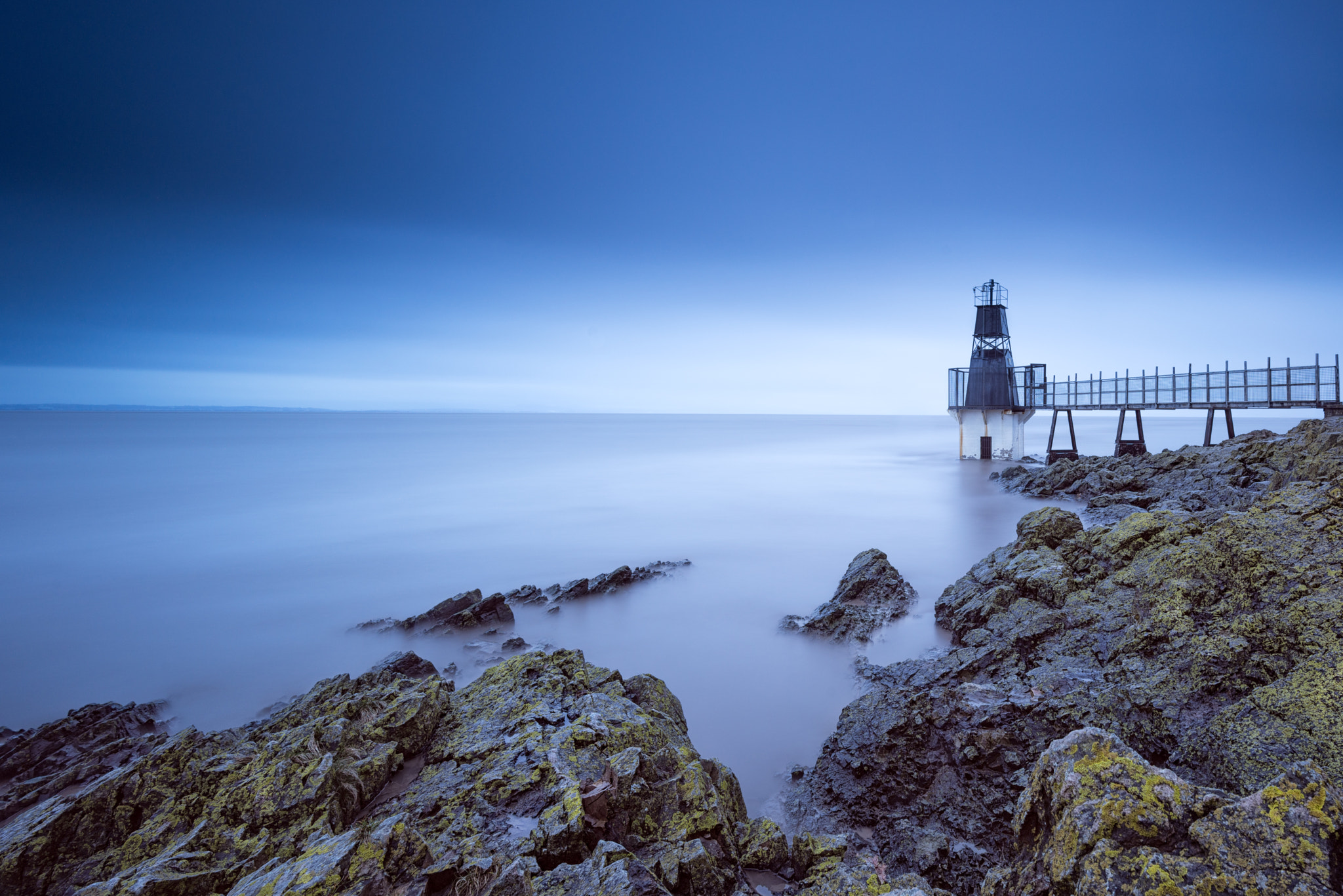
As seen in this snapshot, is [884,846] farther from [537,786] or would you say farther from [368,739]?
[368,739]

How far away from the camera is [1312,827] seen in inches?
94.9

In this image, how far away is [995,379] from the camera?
107 ft

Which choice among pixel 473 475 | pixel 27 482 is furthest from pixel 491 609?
pixel 27 482

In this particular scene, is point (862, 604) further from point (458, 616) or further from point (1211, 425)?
point (1211, 425)

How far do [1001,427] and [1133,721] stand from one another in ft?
110

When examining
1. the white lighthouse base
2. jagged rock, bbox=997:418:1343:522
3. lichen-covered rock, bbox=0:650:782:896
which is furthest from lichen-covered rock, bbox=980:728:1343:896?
the white lighthouse base

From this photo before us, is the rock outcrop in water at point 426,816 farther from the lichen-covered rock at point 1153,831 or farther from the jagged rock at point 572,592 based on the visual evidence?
the jagged rock at point 572,592

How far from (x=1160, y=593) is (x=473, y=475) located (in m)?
40.6

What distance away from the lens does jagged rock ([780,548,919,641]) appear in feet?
34.6

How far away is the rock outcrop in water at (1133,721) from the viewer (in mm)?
2613

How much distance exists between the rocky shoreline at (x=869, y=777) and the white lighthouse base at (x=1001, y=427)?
2936cm

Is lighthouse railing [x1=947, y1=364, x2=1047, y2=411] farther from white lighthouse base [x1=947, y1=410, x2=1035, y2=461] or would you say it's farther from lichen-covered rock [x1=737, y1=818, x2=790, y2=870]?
lichen-covered rock [x1=737, y1=818, x2=790, y2=870]

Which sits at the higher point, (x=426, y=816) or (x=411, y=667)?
(x=426, y=816)

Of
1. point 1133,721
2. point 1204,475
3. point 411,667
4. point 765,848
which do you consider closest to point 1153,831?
point 765,848
